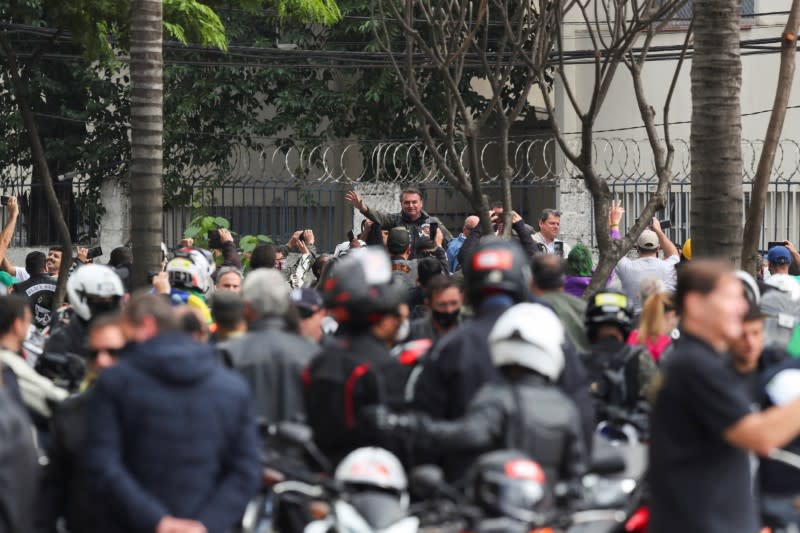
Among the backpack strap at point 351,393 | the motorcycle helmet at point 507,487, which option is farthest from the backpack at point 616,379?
the motorcycle helmet at point 507,487

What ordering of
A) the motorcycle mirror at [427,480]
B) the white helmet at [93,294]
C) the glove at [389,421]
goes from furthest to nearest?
the white helmet at [93,294] < the glove at [389,421] < the motorcycle mirror at [427,480]

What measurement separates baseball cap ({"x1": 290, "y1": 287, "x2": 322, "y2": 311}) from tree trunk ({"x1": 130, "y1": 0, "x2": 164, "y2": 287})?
3448 mm

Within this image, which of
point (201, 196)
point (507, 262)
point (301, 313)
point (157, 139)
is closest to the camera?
point (507, 262)

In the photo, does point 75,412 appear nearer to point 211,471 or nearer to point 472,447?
point 211,471

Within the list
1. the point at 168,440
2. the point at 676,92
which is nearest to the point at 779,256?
the point at 168,440

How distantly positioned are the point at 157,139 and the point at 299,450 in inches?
229

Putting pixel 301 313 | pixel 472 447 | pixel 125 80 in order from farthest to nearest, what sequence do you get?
pixel 125 80 < pixel 301 313 < pixel 472 447

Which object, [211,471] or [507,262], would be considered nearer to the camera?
[211,471]

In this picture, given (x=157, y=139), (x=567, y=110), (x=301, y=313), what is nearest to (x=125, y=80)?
(x=567, y=110)

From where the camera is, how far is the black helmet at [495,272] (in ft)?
22.1

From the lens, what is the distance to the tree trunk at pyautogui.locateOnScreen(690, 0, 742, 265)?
32.7ft

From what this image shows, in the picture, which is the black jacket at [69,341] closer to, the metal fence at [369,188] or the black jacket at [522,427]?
the black jacket at [522,427]

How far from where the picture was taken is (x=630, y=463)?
661 cm

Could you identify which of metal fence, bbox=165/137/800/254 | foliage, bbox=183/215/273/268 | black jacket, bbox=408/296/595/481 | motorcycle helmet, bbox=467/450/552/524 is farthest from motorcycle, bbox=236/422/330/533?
metal fence, bbox=165/137/800/254
